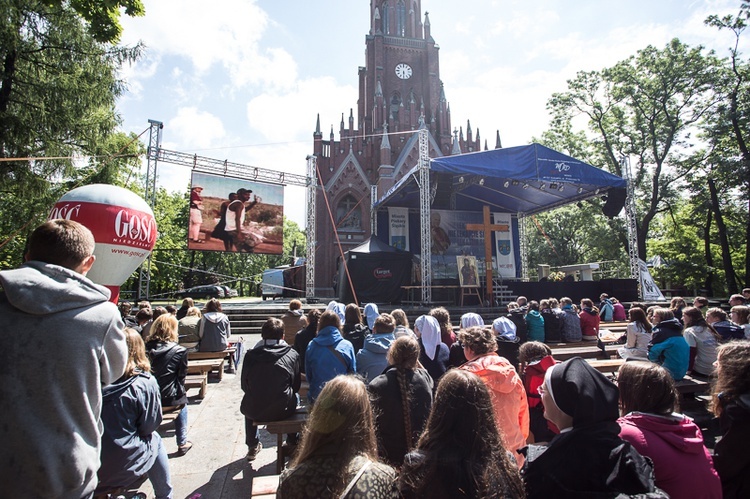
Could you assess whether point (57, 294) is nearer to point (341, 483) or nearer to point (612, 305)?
point (341, 483)

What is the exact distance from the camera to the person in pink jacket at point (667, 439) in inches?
70.9

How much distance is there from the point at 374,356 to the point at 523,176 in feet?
37.2

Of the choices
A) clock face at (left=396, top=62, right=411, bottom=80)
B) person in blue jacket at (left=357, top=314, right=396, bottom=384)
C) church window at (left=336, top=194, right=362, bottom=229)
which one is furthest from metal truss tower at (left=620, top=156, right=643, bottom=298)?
clock face at (left=396, top=62, right=411, bottom=80)

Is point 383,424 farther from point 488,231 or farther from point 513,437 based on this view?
point 488,231

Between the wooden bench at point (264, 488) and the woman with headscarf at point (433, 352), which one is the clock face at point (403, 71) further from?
the wooden bench at point (264, 488)

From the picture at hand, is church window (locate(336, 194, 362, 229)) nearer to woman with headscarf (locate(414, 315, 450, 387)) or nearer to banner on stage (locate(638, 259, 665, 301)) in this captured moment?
banner on stage (locate(638, 259, 665, 301))

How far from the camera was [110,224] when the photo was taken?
18.6 feet

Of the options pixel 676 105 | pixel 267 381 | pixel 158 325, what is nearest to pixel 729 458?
pixel 267 381

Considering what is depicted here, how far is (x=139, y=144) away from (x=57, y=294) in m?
14.8

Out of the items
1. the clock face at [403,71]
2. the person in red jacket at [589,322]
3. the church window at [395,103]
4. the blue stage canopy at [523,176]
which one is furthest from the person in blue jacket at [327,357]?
the clock face at [403,71]

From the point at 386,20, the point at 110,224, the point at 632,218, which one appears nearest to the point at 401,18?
the point at 386,20

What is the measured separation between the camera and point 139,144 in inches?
548

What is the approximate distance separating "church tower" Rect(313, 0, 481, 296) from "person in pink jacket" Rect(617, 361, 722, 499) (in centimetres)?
2067

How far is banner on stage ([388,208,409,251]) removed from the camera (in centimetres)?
2051
